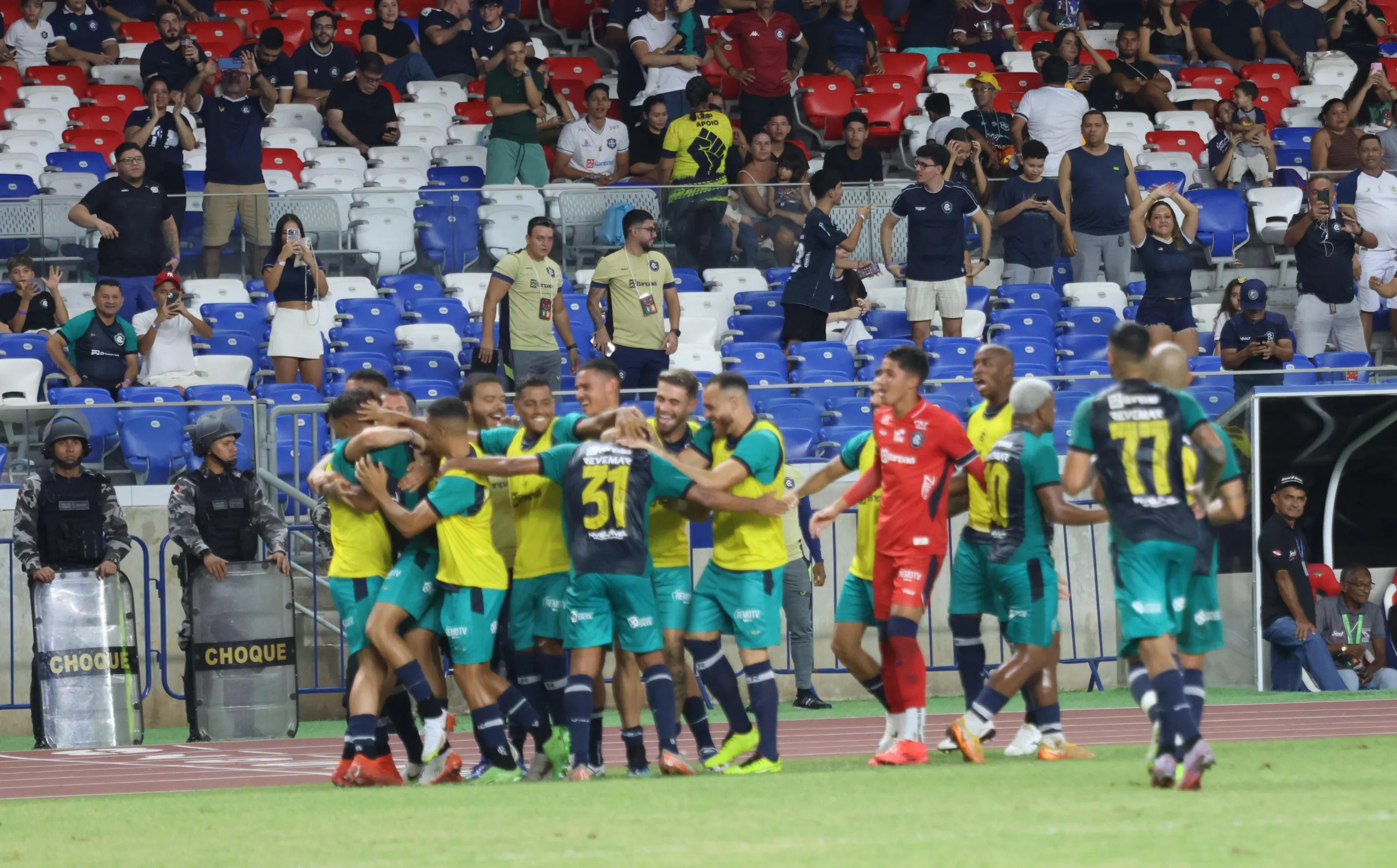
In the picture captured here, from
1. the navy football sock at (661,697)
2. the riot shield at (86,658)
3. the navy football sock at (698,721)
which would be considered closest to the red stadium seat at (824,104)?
the riot shield at (86,658)

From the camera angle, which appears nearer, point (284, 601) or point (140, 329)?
point (284, 601)

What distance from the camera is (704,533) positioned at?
1469 cm

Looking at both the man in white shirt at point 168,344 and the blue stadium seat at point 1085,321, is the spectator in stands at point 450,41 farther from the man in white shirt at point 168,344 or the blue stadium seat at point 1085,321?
the blue stadium seat at point 1085,321

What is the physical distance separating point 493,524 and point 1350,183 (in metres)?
11.8

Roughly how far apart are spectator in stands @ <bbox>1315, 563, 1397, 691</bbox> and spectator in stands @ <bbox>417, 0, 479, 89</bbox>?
37.2 feet

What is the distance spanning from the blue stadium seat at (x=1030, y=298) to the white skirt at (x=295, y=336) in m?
6.39

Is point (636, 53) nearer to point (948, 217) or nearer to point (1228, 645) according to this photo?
point (948, 217)

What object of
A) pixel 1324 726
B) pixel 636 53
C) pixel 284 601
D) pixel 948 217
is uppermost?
pixel 636 53

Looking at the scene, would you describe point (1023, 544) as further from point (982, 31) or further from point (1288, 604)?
point (982, 31)

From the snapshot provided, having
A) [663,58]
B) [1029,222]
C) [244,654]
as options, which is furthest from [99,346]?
Result: [1029,222]

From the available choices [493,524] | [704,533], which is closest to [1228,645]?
[704,533]

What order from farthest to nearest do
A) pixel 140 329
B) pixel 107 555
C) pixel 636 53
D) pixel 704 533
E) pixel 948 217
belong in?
pixel 636 53 → pixel 948 217 → pixel 140 329 → pixel 704 533 → pixel 107 555

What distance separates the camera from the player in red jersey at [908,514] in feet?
30.6

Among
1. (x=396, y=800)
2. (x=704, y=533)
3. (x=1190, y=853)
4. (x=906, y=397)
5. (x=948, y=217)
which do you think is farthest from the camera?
(x=948, y=217)
